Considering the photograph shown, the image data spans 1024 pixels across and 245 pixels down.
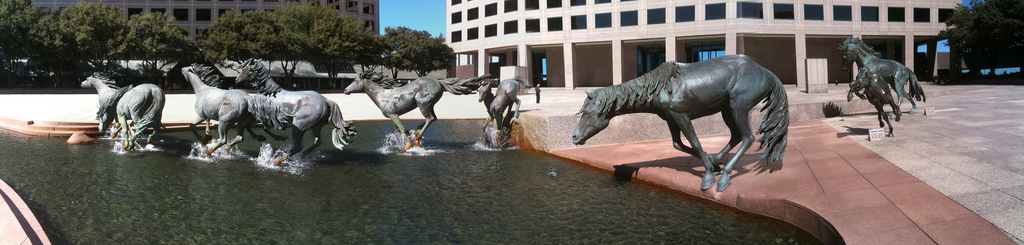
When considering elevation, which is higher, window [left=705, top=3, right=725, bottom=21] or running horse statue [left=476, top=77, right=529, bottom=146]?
window [left=705, top=3, right=725, bottom=21]

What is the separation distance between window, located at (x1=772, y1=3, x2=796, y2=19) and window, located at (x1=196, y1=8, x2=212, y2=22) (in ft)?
246

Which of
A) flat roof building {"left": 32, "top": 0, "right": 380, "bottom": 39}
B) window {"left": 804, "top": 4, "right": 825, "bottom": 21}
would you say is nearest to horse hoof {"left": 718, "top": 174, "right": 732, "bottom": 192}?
window {"left": 804, "top": 4, "right": 825, "bottom": 21}

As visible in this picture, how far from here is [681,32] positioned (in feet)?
182

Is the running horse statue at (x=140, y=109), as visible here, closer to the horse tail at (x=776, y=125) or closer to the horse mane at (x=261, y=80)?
the horse mane at (x=261, y=80)

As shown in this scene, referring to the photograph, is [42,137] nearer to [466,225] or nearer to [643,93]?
[466,225]

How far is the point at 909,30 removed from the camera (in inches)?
2299

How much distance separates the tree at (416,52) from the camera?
259ft

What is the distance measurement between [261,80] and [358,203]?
4590mm

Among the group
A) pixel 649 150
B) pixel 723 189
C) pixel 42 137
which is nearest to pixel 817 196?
pixel 723 189

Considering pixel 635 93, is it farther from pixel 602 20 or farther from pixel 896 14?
pixel 896 14

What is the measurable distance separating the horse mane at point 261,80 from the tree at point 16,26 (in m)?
53.9

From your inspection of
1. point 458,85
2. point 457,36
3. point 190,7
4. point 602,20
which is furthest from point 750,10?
point 190,7

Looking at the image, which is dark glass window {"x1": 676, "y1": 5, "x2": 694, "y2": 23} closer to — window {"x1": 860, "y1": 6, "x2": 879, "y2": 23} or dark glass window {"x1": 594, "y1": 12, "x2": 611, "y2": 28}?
dark glass window {"x1": 594, "y1": 12, "x2": 611, "y2": 28}

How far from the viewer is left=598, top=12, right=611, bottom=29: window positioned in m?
59.2
